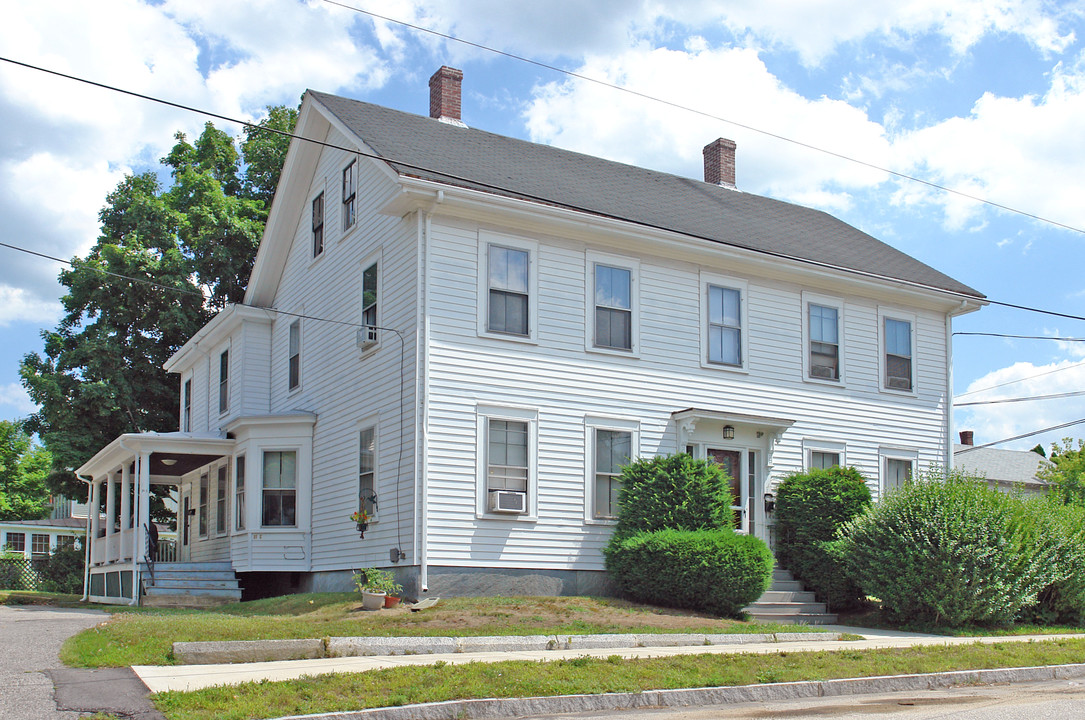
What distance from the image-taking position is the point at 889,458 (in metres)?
20.9

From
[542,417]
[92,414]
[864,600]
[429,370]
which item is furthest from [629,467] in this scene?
[92,414]

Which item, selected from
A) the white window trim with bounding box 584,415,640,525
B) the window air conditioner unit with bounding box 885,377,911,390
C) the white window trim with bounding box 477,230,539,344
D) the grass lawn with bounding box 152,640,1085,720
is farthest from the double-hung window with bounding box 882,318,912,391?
the grass lawn with bounding box 152,640,1085,720

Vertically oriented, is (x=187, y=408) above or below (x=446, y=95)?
below

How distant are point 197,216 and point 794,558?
20.6 meters

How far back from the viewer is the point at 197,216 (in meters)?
30.7

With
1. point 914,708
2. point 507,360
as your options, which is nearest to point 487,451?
point 507,360

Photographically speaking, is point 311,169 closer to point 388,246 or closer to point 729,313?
point 388,246

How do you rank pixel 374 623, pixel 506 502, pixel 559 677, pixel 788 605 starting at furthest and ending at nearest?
pixel 788 605 → pixel 506 502 → pixel 374 623 → pixel 559 677

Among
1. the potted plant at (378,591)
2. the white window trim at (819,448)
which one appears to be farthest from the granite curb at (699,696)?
the white window trim at (819,448)

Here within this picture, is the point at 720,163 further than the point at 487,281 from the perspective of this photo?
Yes

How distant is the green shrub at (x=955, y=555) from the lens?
14906 millimetres

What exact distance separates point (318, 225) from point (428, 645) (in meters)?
12.2

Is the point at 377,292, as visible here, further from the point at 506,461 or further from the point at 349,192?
the point at 506,461

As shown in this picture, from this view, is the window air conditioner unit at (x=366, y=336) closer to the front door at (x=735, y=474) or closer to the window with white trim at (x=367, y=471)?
the window with white trim at (x=367, y=471)
